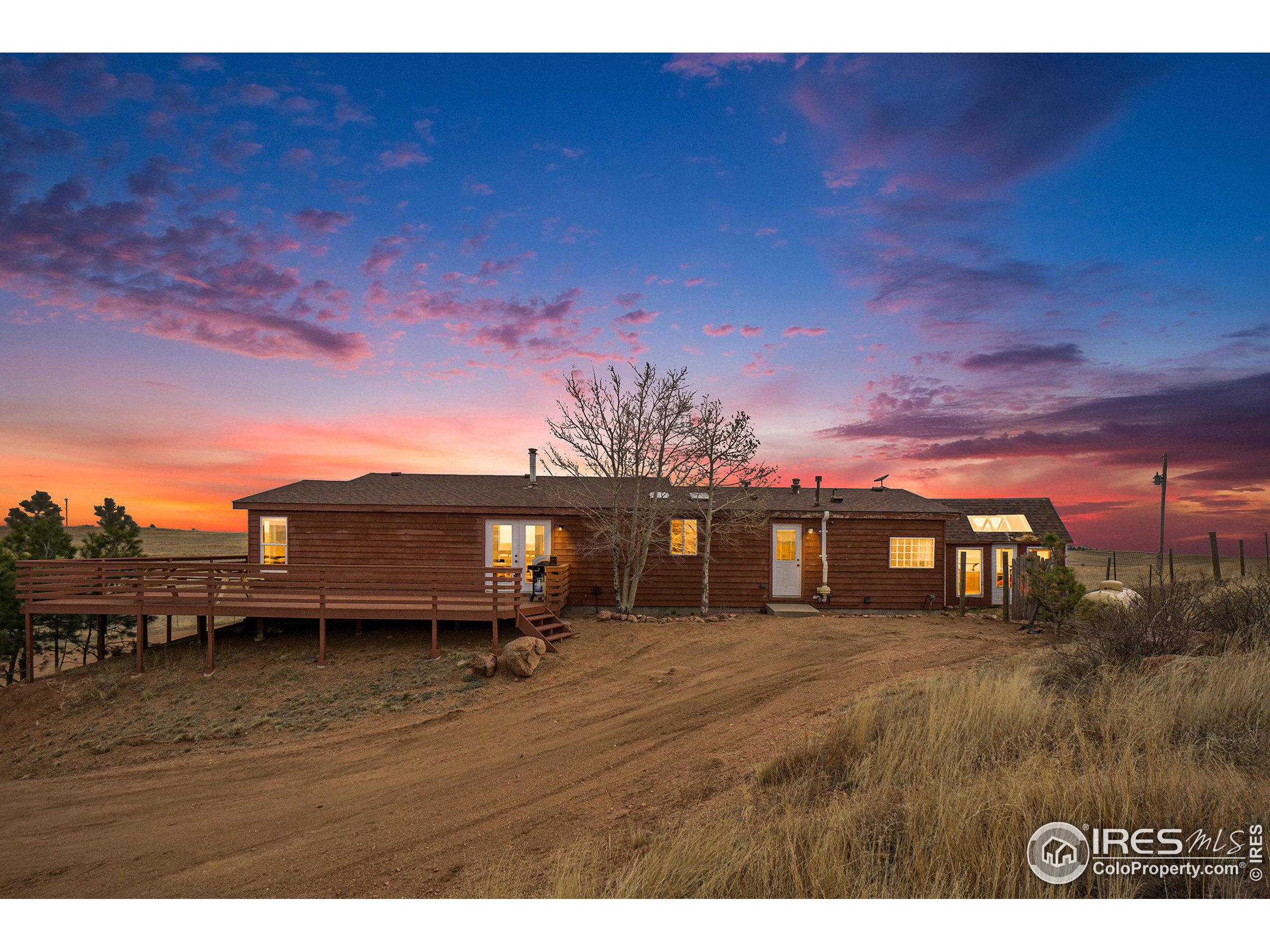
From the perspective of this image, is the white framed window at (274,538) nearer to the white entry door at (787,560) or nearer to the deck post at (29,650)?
the deck post at (29,650)

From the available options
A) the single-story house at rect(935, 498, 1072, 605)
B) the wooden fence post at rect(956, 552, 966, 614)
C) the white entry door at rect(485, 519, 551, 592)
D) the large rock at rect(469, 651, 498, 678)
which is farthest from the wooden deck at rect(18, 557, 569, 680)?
the single-story house at rect(935, 498, 1072, 605)

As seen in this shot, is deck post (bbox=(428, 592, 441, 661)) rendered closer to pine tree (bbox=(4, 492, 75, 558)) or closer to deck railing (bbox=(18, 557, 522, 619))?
deck railing (bbox=(18, 557, 522, 619))

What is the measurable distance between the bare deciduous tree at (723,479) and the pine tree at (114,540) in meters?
21.7

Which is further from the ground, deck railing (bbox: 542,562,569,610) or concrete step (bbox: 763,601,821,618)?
deck railing (bbox: 542,562,569,610)

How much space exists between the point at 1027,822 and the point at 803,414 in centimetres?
1471

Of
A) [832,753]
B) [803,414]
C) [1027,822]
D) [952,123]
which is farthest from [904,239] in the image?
[1027,822]

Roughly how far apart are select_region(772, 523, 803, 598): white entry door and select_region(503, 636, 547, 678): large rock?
9.19 meters

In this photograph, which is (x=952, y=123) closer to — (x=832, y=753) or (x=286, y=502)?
(x=832, y=753)

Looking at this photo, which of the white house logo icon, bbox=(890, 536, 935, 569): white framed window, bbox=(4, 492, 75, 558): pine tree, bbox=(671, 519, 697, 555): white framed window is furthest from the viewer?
bbox=(4, 492, 75, 558): pine tree

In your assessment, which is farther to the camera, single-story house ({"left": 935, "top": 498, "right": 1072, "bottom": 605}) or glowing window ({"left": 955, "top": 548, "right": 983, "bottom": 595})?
glowing window ({"left": 955, "top": 548, "right": 983, "bottom": 595})

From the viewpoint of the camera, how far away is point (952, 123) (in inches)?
360

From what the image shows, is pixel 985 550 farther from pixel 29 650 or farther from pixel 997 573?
pixel 29 650

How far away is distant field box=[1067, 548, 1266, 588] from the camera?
24.2 m

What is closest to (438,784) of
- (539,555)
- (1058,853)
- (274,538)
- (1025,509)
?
(1058,853)
